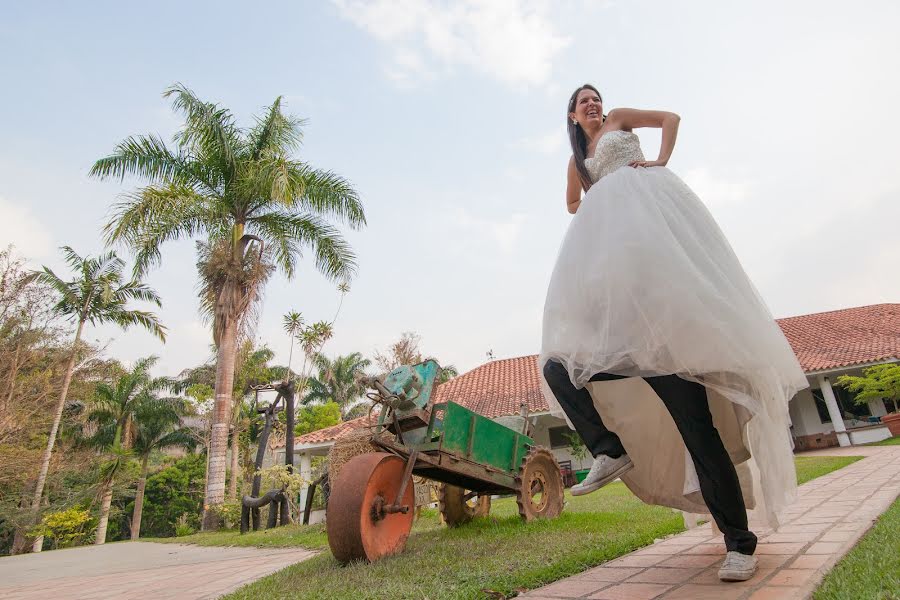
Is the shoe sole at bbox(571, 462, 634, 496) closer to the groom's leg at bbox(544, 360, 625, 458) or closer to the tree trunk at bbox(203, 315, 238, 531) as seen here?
the groom's leg at bbox(544, 360, 625, 458)

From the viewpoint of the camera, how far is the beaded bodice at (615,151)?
8.35 ft

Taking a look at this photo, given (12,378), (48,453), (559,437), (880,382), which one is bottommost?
(559,437)

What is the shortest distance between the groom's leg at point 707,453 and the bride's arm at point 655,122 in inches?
42.6

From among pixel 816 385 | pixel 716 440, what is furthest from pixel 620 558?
pixel 816 385

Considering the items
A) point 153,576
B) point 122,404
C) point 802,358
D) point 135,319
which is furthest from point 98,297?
point 802,358

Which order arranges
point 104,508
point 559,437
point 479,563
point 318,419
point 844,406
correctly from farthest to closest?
point 318,419 → point 104,508 → point 559,437 → point 844,406 → point 479,563

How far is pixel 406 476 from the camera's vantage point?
14.1ft

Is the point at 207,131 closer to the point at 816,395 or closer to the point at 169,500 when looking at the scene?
the point at 816,395

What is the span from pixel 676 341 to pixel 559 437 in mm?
17433

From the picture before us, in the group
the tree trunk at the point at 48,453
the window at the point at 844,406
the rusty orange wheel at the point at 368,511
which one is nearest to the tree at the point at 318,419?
the tree trunk at the point at 48,453

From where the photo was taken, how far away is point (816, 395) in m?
17.5

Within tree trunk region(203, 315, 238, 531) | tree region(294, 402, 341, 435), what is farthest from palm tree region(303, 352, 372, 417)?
tree trunk region(203, 315, 238, 531)

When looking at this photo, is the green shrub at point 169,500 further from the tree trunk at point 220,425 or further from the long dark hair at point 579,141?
the long dark hair at point 579,141

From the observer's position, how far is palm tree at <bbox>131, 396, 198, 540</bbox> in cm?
2789
